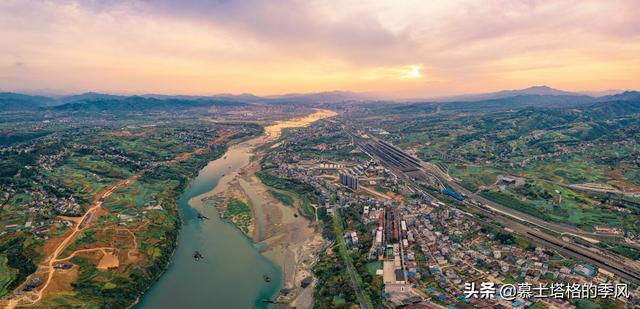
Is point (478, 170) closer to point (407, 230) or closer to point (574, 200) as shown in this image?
point (574, 200)

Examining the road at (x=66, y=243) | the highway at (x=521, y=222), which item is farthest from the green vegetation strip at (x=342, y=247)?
the road at (x=66, y=243)

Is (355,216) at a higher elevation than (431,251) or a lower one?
higher

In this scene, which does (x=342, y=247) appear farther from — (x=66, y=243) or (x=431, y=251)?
(x=66, y=243)

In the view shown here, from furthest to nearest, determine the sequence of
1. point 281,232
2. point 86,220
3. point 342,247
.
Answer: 1. point 281,232
2. point 86,220
3. point 342,247

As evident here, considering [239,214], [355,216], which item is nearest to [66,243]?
[239,214]

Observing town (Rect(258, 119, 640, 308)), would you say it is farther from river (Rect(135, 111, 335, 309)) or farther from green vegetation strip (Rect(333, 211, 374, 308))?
river (Rect(135, 111, 335, 309))
